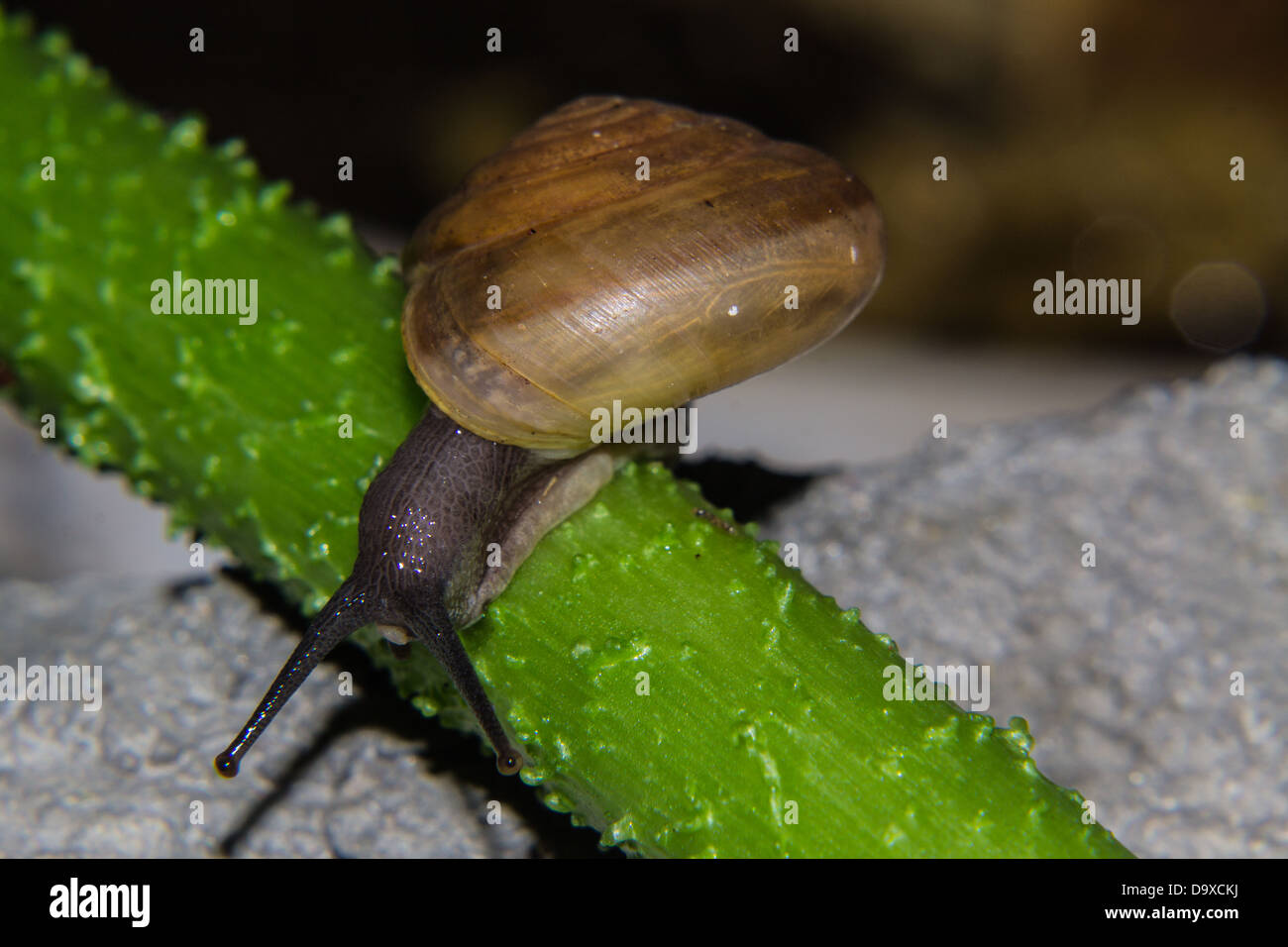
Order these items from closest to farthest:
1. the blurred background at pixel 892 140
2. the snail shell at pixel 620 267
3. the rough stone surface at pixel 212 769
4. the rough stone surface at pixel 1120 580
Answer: the snail shell at pixel 620 267
the rough stone surface at pixel 212 769
the rough stone surface at pixel 1120 580
the blurred background at pixel 892 140

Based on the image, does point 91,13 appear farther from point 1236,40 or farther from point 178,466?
point 1236,40

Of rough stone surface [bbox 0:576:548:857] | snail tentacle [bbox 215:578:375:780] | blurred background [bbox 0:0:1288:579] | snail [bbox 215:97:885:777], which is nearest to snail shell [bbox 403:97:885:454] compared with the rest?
snail [bbox 215:97:885:777]

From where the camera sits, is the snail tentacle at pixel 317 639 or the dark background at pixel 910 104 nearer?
the snail tentacle at pixel 317 639

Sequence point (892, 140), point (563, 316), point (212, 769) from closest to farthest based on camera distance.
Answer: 1. point (563, 316)
2. point (212, 769)
3. point (892, 140)

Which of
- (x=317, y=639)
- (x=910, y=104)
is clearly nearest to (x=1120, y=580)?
(x=317, y=639)

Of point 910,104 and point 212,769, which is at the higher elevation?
point 910,104

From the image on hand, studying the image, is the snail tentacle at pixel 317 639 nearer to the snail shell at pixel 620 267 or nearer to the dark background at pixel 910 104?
the snail shell at pixel 620 267

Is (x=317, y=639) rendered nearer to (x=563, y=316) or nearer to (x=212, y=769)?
(x=212, y=769)

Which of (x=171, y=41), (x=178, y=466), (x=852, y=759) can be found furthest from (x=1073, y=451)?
(x=171, y=41)

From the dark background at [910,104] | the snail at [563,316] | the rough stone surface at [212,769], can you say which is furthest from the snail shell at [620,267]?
the dark background at [910,104]
